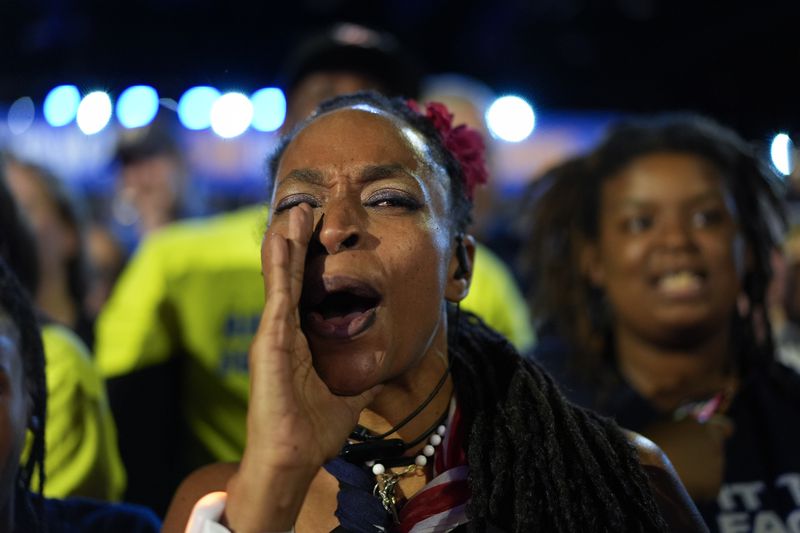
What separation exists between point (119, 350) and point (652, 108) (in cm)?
640

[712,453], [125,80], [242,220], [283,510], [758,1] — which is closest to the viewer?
[283,510]

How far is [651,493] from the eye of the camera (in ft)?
6.51

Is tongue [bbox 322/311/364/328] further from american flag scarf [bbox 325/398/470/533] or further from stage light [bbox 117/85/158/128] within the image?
stage light [bbox 117/85/158/128]

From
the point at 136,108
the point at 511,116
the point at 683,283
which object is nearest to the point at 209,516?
the point at 683,283

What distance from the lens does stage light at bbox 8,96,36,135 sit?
29.1 feet

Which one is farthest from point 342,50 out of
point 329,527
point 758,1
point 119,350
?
point 758,1

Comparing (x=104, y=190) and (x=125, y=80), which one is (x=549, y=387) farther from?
(x=104, y=190)

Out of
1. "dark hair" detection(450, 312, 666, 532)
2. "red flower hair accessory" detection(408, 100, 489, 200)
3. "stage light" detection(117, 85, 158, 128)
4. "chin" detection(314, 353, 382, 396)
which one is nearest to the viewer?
"chin" detection(314, 353, 382, 396)

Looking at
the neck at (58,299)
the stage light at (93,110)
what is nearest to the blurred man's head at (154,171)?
the neck at (58,299)

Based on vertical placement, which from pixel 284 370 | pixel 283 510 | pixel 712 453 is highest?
pixel 284 370

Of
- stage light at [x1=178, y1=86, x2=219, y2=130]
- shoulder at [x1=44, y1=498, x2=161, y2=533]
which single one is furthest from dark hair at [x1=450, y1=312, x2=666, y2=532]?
stage light at [x1=178, y1=86, x2=219, y2=130]

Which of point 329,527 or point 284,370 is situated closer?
point 284,370

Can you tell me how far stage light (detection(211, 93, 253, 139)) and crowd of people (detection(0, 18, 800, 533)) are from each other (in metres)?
3.96

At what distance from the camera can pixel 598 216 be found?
3.45 metres
